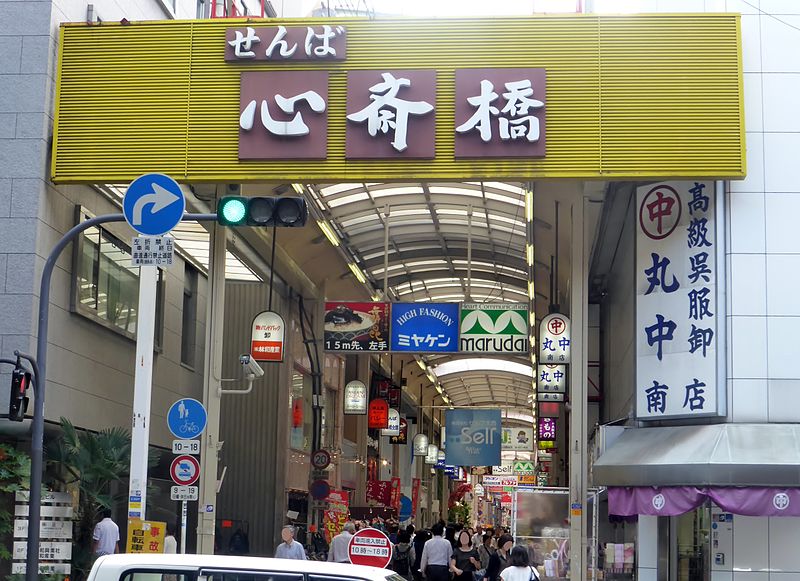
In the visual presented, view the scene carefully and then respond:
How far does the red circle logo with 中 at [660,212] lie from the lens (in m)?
14.4

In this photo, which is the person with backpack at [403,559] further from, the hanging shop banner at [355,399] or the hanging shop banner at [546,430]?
the hanging shop banner at [546,430]

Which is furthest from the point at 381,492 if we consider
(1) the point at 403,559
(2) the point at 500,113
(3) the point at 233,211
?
(3) the point at 233,211

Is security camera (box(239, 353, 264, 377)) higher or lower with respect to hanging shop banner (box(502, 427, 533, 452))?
higher

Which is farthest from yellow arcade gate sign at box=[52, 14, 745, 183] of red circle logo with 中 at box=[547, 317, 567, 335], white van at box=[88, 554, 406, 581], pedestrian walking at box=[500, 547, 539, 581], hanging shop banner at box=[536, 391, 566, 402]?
hanging shop banner at box=[536, 391, 566, 402]

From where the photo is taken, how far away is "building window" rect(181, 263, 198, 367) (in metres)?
22.4

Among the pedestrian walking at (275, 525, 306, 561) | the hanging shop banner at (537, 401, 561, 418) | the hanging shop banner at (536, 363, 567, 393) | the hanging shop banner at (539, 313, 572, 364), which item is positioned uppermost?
the hanging shop banner at (539, 313, 572, 364)

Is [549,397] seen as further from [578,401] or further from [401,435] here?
[401,435]

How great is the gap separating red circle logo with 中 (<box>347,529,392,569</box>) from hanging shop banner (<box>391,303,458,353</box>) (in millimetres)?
7399

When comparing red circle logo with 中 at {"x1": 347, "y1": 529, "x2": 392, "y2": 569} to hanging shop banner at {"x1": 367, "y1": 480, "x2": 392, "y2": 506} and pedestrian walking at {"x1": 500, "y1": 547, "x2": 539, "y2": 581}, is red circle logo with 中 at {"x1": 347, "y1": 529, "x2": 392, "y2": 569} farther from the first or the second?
hanging shop banner at {"x1": 367, "y1": 480, "x2": 392, "y2": 506}

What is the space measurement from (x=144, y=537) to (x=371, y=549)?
8.36 ft

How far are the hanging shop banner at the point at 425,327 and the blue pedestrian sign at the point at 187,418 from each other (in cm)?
699

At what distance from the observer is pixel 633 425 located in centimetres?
1548

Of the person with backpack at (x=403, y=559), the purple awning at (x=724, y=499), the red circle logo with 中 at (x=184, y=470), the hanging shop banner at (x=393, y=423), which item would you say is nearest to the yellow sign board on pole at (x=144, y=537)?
the red circle logo with 中 at (x=184, y=470)

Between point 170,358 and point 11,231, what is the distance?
22.0 ft
